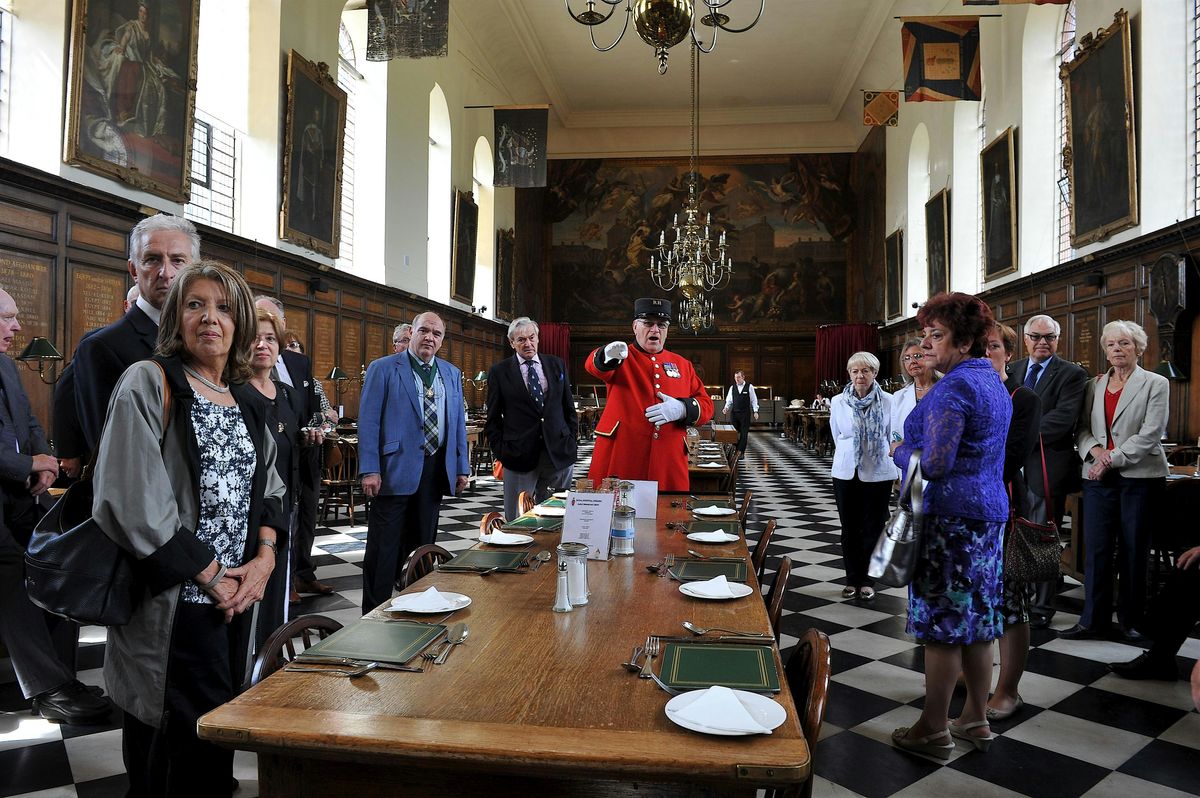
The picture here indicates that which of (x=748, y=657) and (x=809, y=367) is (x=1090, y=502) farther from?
(x=809, y=367)

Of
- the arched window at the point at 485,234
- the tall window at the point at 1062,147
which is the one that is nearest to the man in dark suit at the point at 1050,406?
the tall window at the point at 1062,147

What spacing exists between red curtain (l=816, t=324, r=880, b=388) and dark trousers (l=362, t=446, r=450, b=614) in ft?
58.7

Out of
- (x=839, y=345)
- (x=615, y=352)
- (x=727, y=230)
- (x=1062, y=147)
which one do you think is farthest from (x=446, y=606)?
(x=727, y=230)

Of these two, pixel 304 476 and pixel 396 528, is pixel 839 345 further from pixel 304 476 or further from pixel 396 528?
pixel 396 528

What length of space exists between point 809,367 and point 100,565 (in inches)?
885

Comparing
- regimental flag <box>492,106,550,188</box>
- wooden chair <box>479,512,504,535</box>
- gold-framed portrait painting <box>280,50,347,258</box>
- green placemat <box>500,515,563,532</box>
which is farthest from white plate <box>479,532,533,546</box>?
regimental flag <box>492,106,550,188</box>

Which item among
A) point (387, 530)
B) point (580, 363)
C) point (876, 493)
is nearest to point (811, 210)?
point (580, 363)

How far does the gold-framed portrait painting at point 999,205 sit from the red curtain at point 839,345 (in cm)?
867

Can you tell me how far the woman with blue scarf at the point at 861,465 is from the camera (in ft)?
15.1

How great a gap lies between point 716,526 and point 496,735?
194cm

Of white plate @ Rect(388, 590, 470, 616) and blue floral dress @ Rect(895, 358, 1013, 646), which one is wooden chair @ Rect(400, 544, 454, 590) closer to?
white plate @ Rect(388, 590, 470, 616)

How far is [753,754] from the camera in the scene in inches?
46.0

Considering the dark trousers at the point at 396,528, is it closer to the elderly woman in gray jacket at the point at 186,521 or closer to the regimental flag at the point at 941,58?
the elderly woman in gray jacket at the point at 186,521

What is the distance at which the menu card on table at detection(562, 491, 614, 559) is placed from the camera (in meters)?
2.37
